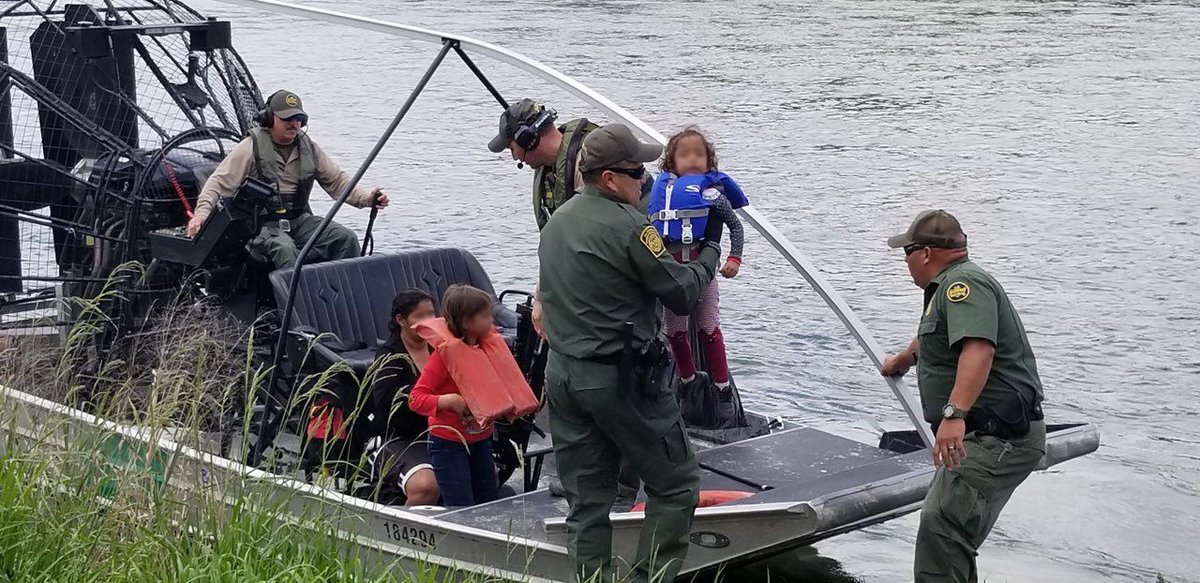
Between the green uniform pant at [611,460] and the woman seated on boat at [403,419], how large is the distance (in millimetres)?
977

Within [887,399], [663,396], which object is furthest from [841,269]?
[663,396]

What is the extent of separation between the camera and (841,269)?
13.0 meters

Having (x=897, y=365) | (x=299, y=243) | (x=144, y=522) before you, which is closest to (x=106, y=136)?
(x=299, y=243)

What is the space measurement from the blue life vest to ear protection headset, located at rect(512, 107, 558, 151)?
56cm

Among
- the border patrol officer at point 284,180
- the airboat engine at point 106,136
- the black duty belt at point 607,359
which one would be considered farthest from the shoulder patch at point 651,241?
the airboat engine at point 106,136

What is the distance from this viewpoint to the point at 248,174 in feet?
24.2

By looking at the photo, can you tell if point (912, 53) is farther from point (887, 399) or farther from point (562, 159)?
point (562, 159)

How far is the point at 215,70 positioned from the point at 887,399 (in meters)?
4.80

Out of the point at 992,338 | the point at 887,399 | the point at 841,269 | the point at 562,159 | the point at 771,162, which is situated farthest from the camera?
the point at 771,162

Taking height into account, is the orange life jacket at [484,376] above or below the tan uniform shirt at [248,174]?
below

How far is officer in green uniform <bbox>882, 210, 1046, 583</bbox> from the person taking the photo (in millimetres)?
4875

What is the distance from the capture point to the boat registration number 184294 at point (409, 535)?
5.55 m

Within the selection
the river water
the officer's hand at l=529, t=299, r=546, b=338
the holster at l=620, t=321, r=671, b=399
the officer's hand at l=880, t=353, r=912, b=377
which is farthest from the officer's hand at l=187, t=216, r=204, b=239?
the officer's hand at l=880, t=353, r=912, b=377

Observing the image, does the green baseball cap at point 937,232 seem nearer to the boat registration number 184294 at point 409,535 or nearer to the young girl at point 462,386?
the young girl at point 462,386
